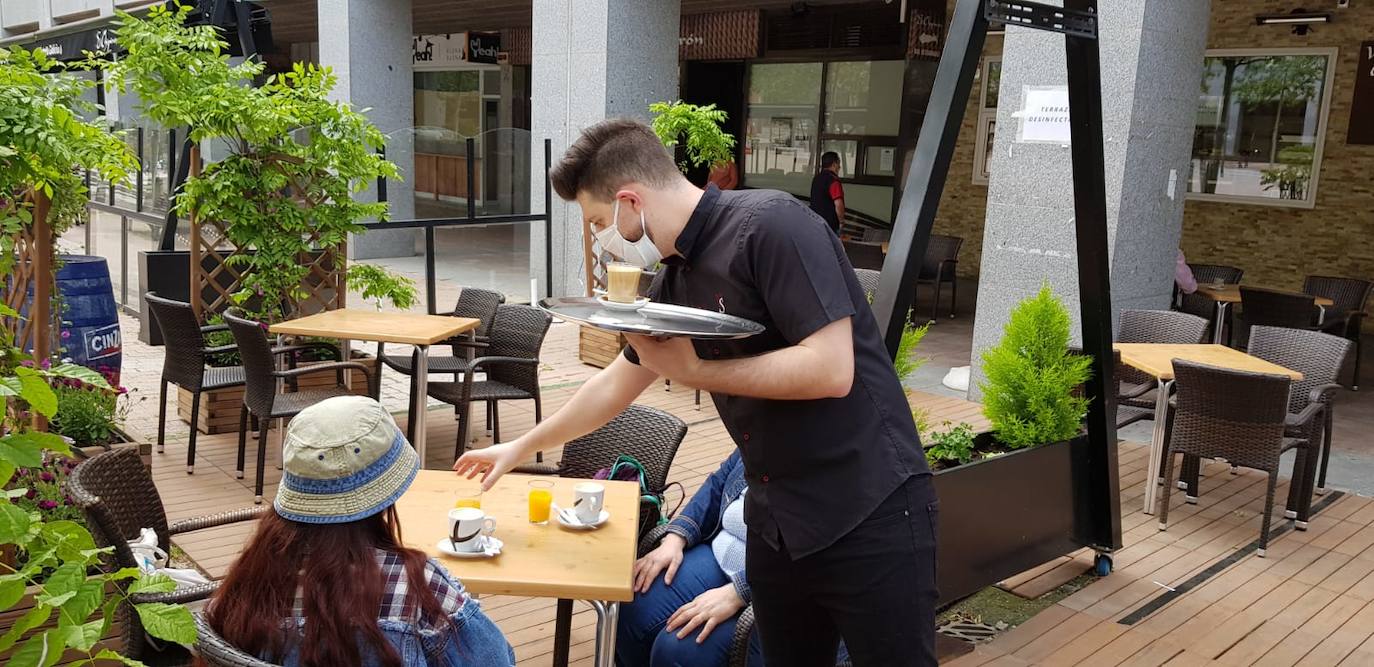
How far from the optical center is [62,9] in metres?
19.7

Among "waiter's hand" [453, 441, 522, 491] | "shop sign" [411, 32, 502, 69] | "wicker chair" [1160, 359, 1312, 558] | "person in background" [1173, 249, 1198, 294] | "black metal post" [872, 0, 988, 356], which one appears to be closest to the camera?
"waiter's hand" [453, 441, 522, 491]

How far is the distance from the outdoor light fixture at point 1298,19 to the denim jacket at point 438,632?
11854 millimetres

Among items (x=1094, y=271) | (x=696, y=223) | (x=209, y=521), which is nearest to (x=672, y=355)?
(x=696, y=223)

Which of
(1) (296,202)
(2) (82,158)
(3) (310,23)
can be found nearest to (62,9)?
(3) (310,23)

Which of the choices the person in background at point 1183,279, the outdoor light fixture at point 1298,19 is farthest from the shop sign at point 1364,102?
the person in background at point 1183,279

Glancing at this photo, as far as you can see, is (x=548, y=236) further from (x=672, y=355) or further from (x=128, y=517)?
(x=672, y=355)

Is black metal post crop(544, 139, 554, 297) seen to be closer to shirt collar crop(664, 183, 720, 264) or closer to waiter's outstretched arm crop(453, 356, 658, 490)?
waiter's outstretched arm crop(453, 356, 658, 490)

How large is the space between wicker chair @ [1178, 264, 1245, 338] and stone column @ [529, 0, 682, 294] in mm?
4919

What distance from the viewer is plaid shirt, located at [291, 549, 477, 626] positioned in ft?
5.80

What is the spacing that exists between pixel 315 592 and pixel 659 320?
73 cm

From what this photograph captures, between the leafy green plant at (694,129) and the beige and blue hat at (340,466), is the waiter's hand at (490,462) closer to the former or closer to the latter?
the beige and blue hat at (340,466)

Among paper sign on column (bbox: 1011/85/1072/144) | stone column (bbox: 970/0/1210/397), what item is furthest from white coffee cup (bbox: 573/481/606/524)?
paper sign on column (bbox: 1011/85/1072/144)

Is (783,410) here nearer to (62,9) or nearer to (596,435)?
(596,435)

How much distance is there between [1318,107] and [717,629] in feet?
36.6
